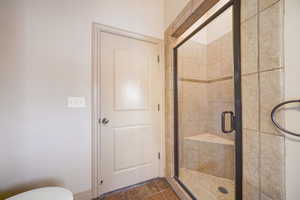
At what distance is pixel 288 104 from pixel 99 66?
1.61 metres

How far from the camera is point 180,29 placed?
5.14 feet

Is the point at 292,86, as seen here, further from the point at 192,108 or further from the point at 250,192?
the point at 192,108

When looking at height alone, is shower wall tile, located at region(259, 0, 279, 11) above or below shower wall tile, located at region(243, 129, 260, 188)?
above

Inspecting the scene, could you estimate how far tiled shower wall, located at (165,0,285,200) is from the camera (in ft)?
2.01

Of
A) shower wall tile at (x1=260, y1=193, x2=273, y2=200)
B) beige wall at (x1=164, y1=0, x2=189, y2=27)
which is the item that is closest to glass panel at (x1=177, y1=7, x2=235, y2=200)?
beige wall at (x1=164, y1=0, x2=189, y2=27)

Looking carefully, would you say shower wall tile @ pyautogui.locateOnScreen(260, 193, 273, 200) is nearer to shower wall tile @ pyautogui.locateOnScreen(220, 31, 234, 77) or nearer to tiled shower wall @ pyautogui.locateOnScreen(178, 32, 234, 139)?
tiled shower wall @ pyautogui.locateOnScreen(178, 32, 234, 139)

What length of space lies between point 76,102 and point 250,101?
60.8 inches

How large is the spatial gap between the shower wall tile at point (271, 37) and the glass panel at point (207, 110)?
1.06 metres

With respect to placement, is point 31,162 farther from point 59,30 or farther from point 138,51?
point 138,51

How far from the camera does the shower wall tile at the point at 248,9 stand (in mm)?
709

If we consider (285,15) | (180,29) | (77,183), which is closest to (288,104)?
(285,15)

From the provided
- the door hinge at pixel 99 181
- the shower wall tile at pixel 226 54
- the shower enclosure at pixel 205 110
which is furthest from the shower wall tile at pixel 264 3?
the door hinge at pixel 99 181

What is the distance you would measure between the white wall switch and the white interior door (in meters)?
0.20

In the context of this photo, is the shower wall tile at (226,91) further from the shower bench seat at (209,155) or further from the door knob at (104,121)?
the door knob at (104,121)
